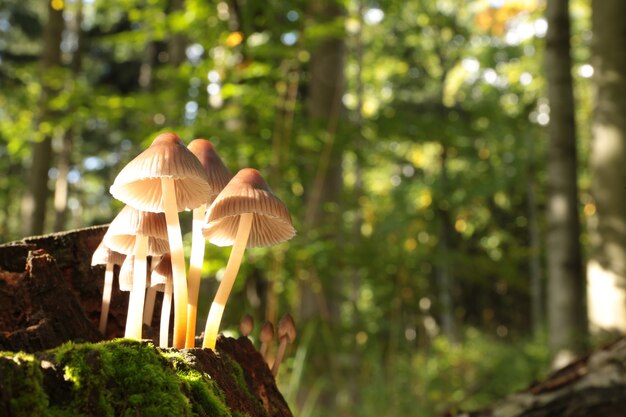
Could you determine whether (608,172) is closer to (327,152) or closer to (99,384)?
(327,152)

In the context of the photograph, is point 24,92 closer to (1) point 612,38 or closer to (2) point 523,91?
(1) point 612,38

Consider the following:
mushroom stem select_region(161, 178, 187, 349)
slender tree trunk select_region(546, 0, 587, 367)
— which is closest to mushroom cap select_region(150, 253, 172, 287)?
mushroom stem select_region(161, 178, 187, 349)

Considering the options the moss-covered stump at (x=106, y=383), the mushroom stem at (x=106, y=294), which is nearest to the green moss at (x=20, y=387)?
the moss-covered stump at (x=106, y=383)

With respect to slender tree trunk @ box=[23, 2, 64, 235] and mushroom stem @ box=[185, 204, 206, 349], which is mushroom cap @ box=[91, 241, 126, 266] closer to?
mushroom stem @ box=[185, 204, 206, 349]

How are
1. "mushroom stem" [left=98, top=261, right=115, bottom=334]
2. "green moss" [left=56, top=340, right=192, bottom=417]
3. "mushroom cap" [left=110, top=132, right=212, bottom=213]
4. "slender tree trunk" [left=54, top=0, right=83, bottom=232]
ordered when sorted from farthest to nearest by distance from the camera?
1. "slender tree trunk" [left=54, top=0, right=83, bottom=232]
2. "mushroom stem" [left=98, top=261, right=115, bottom=334]
3. "mushroom cap" [left=110, top=132, right=212, bottom=213]
4. "green moss" [left=56, top=340, right=192, bottom=417]

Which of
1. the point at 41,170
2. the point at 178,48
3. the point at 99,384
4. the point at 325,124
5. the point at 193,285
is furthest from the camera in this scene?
the point at 41,170

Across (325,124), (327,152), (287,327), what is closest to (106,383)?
(287,327)
